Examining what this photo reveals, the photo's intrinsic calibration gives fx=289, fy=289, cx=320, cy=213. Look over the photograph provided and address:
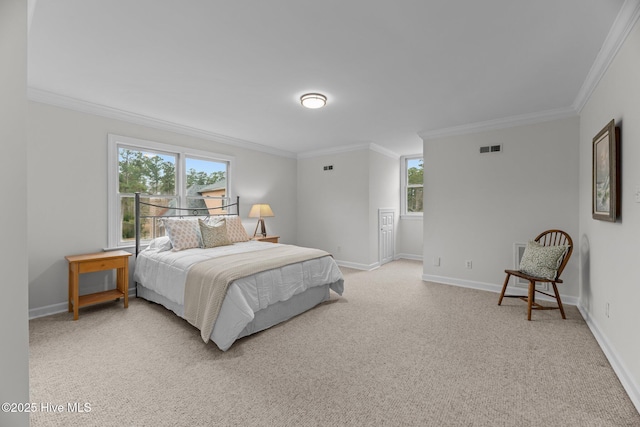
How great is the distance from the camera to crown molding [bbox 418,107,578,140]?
3562 mm

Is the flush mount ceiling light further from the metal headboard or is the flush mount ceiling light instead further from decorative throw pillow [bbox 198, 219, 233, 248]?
the metal headboard

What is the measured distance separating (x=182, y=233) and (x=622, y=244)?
14.1 ft

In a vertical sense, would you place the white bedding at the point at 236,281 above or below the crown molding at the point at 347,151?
below

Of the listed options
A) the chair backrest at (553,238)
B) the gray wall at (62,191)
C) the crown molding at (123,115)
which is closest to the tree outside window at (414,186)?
the chair backrest at (553,238)

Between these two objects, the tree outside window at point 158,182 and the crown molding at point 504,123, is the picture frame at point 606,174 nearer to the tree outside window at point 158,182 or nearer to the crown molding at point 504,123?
the crown molding at point 504,123

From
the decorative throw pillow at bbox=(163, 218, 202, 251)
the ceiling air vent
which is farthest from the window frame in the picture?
the decorative throw pillow at bbox=(163, 218, 202, 251)

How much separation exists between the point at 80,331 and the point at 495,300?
182 inches

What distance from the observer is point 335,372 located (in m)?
Result: 2.12

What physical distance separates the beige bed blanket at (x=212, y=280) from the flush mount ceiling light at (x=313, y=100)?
1731 millimetres

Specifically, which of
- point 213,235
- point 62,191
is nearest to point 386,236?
point 213,235

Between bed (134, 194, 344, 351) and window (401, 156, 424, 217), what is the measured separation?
3.59 metres

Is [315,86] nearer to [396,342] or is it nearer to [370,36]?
[370,36]

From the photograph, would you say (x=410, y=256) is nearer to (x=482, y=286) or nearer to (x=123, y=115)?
(x=482, y=286)

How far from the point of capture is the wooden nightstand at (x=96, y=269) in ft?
9.87
